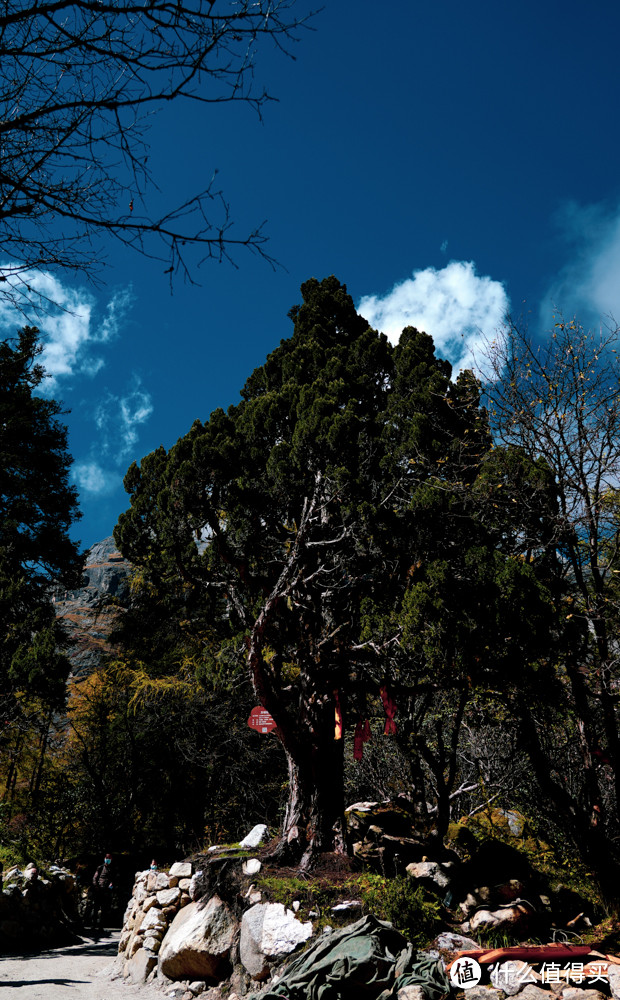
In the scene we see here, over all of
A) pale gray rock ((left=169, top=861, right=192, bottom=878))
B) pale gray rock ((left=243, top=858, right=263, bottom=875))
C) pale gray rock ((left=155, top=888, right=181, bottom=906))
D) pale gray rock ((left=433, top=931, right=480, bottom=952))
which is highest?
pale gray rock ((left=243, top=858, right=263, bottom=875))

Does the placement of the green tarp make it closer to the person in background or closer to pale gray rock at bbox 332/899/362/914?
pale gray rock at bbox 332/899/362/914

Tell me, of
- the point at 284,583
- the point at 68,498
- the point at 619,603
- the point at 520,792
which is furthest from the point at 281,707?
the point at 68,498

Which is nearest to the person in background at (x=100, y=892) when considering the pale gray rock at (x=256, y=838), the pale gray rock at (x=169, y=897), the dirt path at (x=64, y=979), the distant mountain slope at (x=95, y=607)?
the dirt path at (x=64, y=979)

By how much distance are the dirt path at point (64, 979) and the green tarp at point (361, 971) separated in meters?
2.59

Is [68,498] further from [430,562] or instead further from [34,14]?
[34,14]

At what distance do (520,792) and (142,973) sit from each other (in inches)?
240

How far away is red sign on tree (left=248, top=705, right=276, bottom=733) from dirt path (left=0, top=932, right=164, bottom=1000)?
2773mm

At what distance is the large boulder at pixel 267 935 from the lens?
5.23 metres

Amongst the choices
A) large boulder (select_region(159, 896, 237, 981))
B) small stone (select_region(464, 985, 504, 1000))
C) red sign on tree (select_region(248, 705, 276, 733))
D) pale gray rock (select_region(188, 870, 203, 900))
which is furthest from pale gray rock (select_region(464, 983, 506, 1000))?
pale gray rock (select_region(188, 870, 203, 900))

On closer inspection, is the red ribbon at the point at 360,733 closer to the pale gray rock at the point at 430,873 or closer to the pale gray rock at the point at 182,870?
the pale gray rock at the point at 430,873

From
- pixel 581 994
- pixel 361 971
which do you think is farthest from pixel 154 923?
pixel 581 994

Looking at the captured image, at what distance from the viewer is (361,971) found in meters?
4.02

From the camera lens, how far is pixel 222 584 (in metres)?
8.10

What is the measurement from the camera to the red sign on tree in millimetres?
7051
